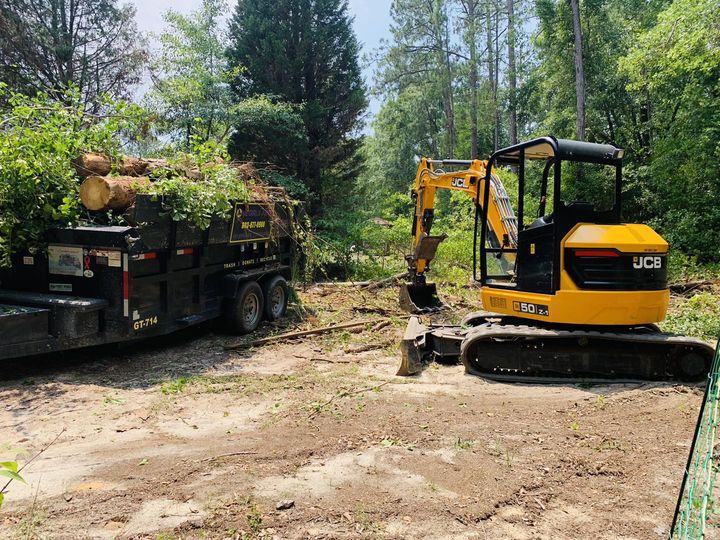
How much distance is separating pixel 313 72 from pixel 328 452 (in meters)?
17.8

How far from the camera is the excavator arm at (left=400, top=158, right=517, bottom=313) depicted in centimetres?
825

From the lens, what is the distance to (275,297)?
1014 centimetres

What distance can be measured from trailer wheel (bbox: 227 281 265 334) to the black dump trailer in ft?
0.08

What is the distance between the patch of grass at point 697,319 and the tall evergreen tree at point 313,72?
1201 cm

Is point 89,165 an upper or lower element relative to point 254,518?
upper

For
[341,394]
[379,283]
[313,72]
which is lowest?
[341,394]

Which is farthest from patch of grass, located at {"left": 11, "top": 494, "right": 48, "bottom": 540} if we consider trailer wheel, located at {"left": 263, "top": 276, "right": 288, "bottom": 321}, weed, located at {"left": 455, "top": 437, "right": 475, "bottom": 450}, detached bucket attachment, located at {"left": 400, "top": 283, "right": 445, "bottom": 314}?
detached bucket attachment, located at {"left": 400, "top": 283, "right": 445, "bottom": 314}

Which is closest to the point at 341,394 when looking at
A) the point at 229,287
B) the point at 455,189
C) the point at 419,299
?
the point at 229,287

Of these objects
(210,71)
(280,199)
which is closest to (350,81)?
(210,71)

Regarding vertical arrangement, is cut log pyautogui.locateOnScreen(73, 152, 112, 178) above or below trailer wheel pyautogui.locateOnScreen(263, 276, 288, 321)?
above

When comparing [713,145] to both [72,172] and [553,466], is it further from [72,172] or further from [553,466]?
[72,172]

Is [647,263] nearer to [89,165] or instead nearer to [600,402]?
[600,402]

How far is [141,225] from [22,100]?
2.93 metres

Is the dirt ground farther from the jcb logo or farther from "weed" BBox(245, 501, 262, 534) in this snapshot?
the jcb logo
